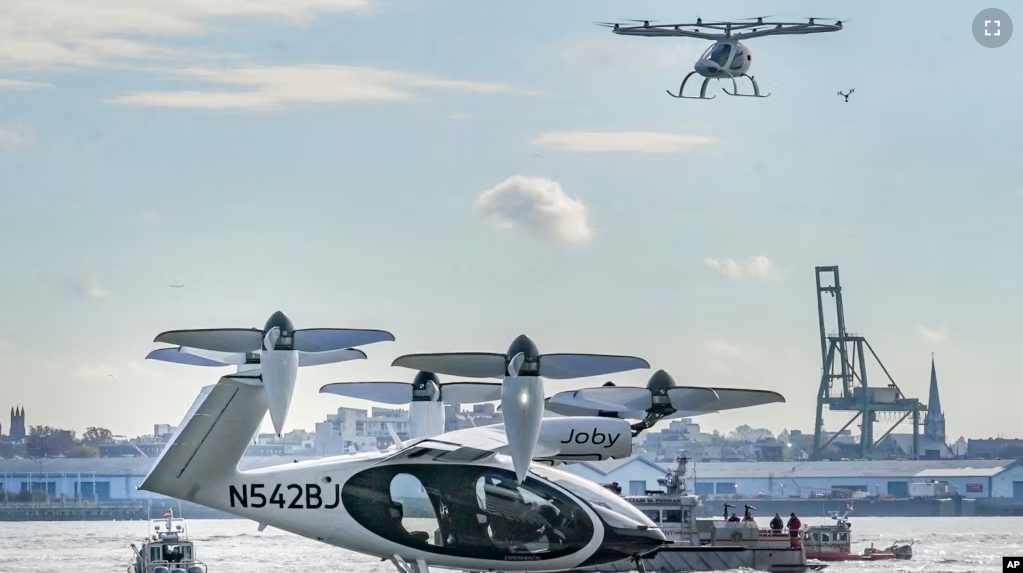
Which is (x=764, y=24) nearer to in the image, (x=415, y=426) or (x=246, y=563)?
(x=246, y=563)

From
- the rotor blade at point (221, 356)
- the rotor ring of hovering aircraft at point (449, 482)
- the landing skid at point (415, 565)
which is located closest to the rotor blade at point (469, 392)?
the rotor ring of hovering aircraft at point (449, 482)

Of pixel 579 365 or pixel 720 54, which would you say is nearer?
pixel 579 365

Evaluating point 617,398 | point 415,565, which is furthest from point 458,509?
point 617,398

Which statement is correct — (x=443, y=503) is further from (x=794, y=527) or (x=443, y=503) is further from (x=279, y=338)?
(x=794, y=527)

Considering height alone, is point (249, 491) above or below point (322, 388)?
below

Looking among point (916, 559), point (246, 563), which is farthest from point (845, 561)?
point (246, 563)

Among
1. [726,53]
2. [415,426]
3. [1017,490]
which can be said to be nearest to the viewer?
[415,426]

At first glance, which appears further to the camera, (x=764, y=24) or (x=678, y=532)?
(x=764, y=24)
